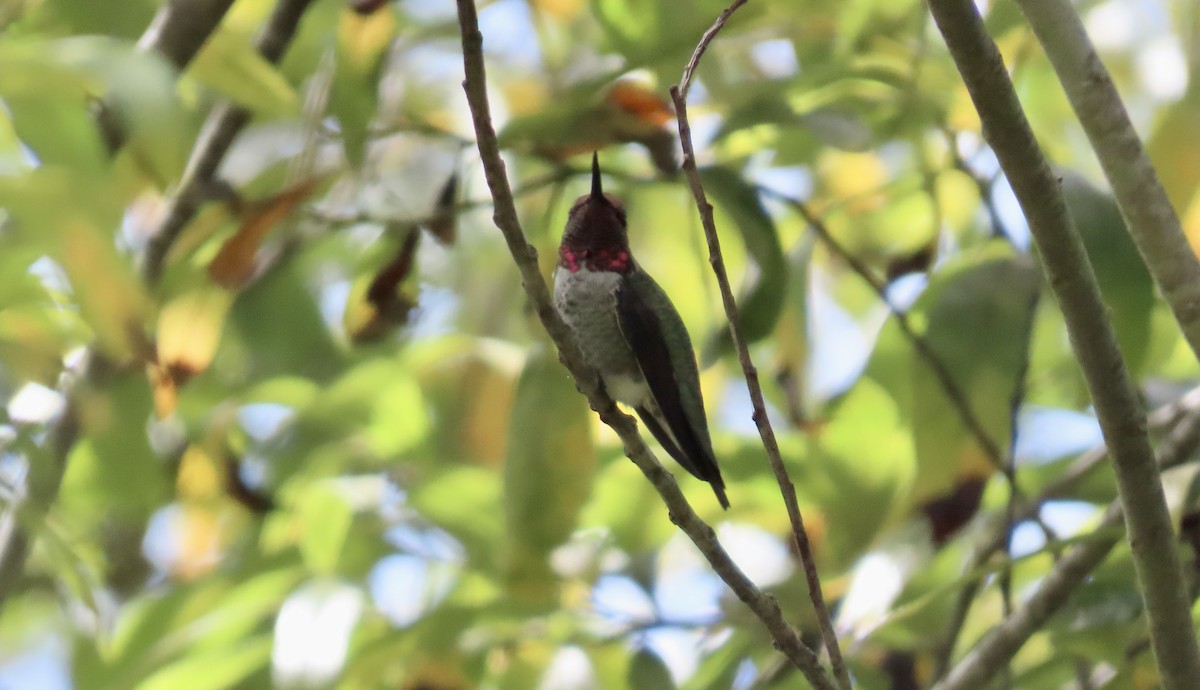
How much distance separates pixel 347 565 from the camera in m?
2.52

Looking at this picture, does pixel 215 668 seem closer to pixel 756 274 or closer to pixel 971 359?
pixel 756 274

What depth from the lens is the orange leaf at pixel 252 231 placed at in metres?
2.41

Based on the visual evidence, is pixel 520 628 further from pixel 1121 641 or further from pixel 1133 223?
pixel 1133 223

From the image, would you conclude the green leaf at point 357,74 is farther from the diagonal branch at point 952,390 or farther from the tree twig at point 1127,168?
the tree twig at point 1127,168

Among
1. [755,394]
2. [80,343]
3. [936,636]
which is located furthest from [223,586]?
[755,394]

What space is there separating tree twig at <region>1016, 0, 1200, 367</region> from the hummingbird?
0.84 metres

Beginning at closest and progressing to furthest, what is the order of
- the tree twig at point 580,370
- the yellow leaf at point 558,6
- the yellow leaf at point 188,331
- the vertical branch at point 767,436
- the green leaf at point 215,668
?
1. the tree twig at point 580,370
2. the vertical branch at point 767,436
3. the green leaf at point 215,668
4. the yellow leaf at point 188,331
5. the yellow leaf at point 558,6

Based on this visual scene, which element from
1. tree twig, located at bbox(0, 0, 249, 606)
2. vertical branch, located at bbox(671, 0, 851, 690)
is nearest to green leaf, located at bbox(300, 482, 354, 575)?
tree twig, located at bbox(0, 0, 249, 606)

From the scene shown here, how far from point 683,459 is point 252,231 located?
0.92 m

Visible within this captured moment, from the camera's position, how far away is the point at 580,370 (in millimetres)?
1668

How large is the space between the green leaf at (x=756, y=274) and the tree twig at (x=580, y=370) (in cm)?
50

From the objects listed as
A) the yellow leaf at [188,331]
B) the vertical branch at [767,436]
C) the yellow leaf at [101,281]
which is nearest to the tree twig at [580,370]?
the vertical branch at [767,436]

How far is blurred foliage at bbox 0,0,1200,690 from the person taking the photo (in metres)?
2.04

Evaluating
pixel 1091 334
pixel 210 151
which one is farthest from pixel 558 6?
pixel 1091 334
